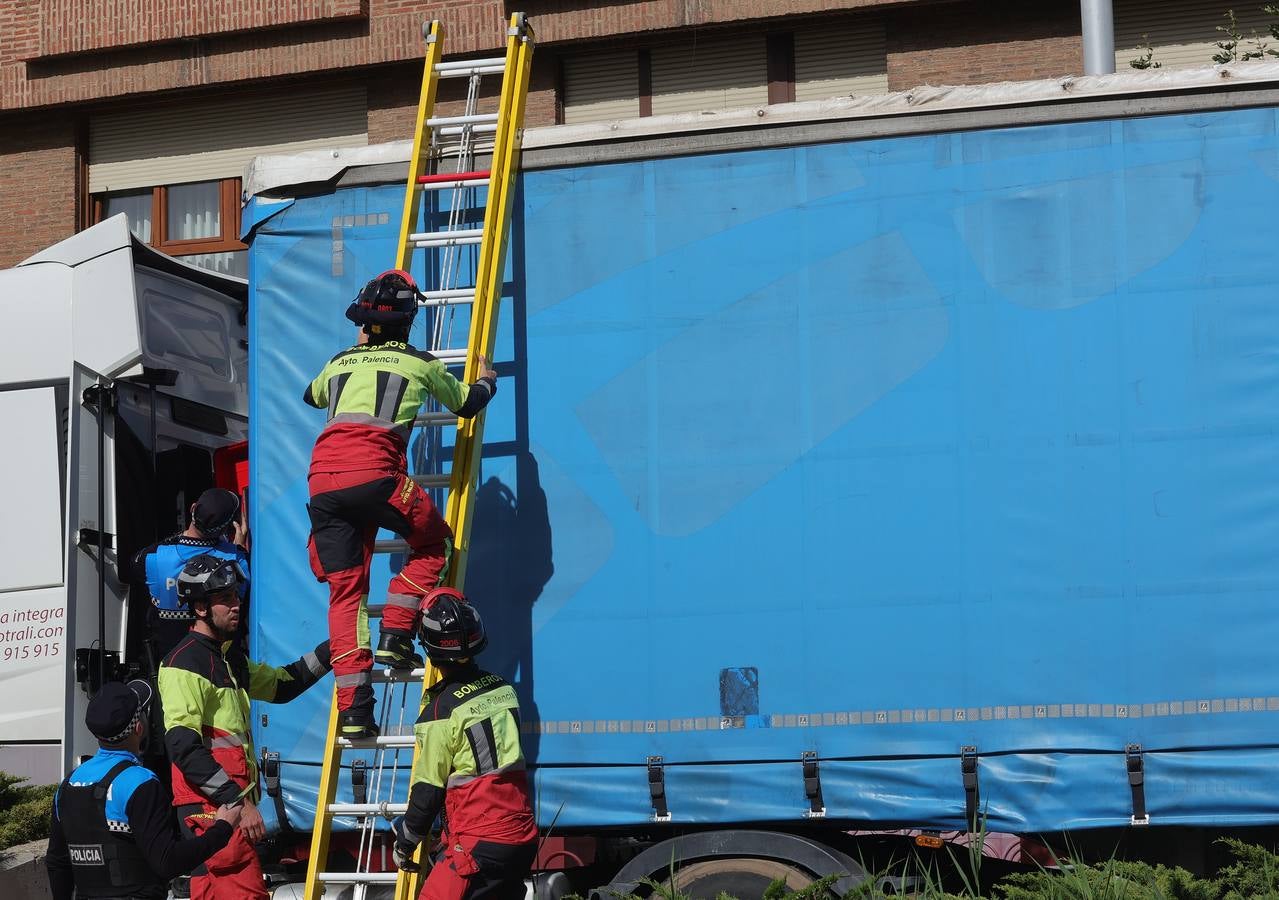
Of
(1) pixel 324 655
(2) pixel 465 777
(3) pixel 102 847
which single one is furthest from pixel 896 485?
(3) pixel 102 847

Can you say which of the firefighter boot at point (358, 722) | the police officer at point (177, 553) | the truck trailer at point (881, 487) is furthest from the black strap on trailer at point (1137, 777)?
the police officer at point (177, 553)

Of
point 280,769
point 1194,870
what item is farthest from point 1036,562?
point 280,769

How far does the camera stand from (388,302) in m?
5.40

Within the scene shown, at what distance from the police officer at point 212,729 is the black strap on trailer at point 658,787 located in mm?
1506

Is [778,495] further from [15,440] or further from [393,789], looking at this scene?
[15,440]

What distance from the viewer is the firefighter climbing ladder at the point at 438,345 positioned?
5.23 meters

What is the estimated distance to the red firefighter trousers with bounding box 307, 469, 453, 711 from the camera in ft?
17.0

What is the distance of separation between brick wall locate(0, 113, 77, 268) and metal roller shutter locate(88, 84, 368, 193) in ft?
0.92

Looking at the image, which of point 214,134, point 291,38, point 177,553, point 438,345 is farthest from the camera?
point 214,134

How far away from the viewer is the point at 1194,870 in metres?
5.38

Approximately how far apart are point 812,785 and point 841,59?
8.56 m

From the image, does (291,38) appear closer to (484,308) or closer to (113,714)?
(484,308)

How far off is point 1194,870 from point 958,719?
3.77 ft

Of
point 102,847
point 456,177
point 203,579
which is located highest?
point 456,177
